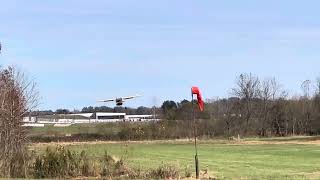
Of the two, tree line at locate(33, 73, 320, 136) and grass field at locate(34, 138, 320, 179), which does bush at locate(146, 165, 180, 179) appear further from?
tree line at locate(33, 73, 320, 136)

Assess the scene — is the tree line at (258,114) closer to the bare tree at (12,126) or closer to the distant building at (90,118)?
the distant building at (90,118)

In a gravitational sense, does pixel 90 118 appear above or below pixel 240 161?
above

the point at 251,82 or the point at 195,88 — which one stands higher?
the point at 251,82

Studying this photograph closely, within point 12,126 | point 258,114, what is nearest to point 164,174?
point 12,126

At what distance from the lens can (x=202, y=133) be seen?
101250 mm

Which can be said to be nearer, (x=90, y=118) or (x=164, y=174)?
(x=164, y=174)

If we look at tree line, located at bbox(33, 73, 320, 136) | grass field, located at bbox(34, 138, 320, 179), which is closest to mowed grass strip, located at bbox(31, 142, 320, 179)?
grass field, located at bbox(34, 138, 320, 179)

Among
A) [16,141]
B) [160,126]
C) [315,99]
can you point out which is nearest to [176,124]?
[160,126]

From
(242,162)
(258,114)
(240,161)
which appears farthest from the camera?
(258,114)

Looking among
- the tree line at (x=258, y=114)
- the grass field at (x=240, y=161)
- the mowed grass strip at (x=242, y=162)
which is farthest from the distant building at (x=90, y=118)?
the mowed grass strip at (x=242, y=162)

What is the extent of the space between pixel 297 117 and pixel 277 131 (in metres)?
4.82

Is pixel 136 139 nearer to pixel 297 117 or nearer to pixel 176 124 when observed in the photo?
pixel 176 124

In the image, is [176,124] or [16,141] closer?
[16,141]

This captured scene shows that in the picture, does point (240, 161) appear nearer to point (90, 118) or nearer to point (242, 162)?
point (242, 162)
